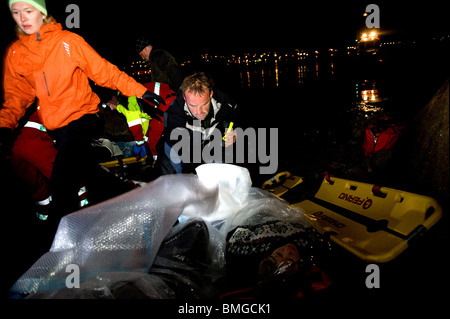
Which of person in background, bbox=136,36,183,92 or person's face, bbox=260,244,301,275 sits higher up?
person in background, bbox=136,36,183,92

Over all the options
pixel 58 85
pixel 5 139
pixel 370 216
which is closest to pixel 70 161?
pixel 5 139

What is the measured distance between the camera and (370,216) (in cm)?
204

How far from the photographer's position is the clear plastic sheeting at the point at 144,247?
1125mm

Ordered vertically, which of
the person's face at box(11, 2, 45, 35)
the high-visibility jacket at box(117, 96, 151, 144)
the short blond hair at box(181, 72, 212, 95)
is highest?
the person's face at box(11, 2, 45, 35)

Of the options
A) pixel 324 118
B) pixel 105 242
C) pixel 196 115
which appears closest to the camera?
pixel 105 242

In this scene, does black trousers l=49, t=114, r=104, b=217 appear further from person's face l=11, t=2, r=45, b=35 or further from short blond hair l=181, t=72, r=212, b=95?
short blond hair l=181, t=72, r=212, b=95

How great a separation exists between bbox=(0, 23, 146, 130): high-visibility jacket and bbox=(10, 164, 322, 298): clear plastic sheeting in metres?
1.35

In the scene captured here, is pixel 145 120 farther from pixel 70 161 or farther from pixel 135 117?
pixel 70 161

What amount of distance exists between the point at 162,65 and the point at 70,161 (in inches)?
104

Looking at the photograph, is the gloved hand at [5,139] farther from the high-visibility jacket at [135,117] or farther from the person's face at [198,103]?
the high-visibility jacket at [135,117]

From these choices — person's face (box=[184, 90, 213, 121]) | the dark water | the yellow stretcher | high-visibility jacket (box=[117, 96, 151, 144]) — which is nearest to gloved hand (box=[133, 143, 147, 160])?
high-visibility jacket (box=[117, 96, 151, 144])

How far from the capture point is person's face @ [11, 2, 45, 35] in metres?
1.91

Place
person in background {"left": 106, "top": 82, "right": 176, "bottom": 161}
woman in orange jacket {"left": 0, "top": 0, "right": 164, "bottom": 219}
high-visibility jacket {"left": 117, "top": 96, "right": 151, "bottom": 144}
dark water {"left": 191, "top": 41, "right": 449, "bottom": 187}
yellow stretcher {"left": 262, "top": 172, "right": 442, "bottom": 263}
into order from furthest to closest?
dark water {"left": 191, "top": 41, "right": 449, "bottom": 187} < high-visibility jacket {"left": 117, "top": 96, "right": 151, "bottom": 144} < person in background {"left": 106, "top": 82, "right": 176, "bottom": 161} < woman in orange jacket {"left": 0, "top": 0, "right": 164, "bottom": 219} < yellow stretcher {"left": 262, "top": 172, "right": 442, "bottom": 263}
